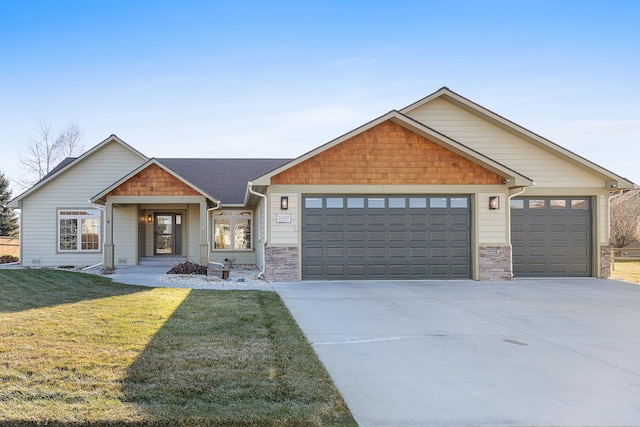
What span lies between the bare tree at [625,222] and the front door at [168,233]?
90.8 ft

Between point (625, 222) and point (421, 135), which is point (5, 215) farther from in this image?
point (625, 222)

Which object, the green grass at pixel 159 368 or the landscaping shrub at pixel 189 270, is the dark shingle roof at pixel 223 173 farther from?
the green grass at pixel 159 368

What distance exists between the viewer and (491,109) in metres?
13.9

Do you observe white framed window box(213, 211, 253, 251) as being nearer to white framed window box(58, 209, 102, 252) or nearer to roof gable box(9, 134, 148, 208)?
roof gable box(9, 134, 148, 208)

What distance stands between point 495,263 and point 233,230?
1099cm

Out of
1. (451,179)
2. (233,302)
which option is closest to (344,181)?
(451,179)

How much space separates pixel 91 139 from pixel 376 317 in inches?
1278

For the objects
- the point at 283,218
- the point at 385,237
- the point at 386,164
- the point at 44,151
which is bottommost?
the point at 385,237

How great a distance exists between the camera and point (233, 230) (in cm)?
1900

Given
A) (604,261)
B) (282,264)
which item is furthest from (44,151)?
(604,261)

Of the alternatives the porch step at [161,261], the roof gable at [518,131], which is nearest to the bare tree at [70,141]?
the porch step at [161,261]

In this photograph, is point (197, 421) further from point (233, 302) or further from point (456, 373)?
point (233, 302)

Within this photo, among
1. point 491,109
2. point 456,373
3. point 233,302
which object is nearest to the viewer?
point 456,373

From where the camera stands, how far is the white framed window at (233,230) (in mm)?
18922
